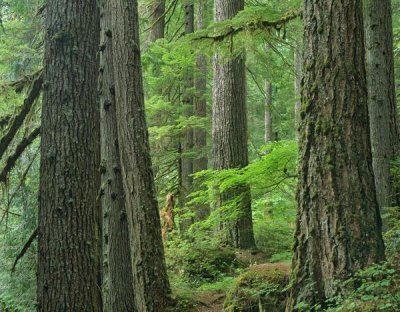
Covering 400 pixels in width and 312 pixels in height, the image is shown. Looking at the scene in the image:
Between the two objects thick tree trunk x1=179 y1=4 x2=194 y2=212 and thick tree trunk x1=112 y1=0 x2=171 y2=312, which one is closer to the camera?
thick tree trunk x1=112 y1=0 x2=171 y2=312

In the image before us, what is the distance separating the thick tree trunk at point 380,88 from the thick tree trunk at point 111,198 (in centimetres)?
407

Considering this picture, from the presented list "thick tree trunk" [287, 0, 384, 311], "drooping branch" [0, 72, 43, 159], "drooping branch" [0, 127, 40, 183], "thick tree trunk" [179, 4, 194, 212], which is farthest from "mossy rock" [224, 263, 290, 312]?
"thick tree trunk" [179, 4, 194, 212]

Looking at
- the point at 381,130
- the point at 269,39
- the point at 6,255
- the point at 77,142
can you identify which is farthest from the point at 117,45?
the point at 6,255

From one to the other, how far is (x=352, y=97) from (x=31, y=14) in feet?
23.0

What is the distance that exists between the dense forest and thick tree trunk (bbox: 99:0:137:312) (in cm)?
2

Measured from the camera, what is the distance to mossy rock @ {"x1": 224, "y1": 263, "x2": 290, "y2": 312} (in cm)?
595

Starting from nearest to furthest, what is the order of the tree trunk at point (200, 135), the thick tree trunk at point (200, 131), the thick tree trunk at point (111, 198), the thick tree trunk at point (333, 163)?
the thick tree trunk at point (333, 163)
the thick tree trunk at point (111, 198)
the tree trunk at point (200, 135)
the thick tree trunk at point (200, 131)

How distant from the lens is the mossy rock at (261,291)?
5.95 meters

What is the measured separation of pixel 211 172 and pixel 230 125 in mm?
1503

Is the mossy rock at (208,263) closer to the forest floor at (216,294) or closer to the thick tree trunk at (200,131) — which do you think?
the forest floor at (216,294)

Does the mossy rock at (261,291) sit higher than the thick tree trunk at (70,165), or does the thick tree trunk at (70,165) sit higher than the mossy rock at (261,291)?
the thick tree trunk at (70,165)

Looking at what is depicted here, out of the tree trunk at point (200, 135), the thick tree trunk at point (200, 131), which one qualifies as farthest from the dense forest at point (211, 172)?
the thick tree trunk at point (200, 131)

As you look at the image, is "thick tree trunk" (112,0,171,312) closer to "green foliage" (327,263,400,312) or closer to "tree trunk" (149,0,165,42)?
"green foliage" (327,263,400,312)

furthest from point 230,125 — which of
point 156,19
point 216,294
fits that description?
point 156,19
